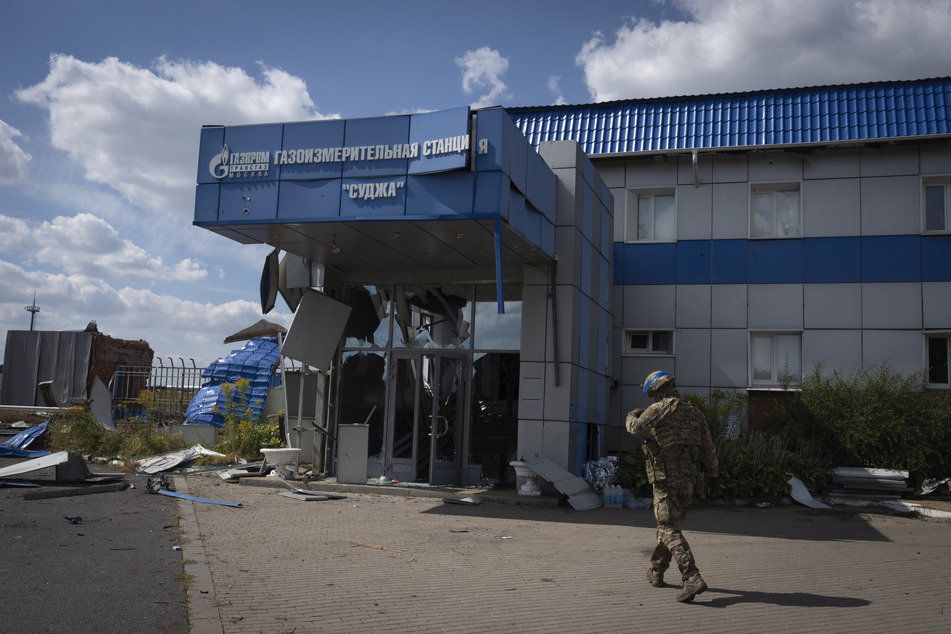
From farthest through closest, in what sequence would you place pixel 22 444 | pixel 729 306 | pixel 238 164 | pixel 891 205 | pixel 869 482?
1. pixel 22 444
2. pixel 729 306
3. pixel 891 205
4. pixel 869 482
5. pixel 238 164

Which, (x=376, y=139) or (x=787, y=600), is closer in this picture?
(x=787, y=600)

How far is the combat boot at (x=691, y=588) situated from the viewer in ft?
20.7

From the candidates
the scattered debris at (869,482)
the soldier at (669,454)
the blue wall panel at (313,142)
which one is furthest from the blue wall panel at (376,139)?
the scattered debris at (869,482)

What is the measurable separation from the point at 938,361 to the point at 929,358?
7.1 inches

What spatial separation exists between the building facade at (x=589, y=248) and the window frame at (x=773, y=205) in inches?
1.8

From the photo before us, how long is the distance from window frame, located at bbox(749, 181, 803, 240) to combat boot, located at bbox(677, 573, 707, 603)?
1229cm

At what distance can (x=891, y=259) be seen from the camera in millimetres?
16500

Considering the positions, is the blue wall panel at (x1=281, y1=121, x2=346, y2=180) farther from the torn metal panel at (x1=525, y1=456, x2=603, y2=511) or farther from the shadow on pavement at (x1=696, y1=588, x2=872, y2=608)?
the shadow on pavement at (x1=696, y1=588, x2=872, y2=608)

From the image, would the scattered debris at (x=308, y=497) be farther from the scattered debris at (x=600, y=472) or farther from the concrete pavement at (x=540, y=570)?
the scattered debris at (x=600, y=472)

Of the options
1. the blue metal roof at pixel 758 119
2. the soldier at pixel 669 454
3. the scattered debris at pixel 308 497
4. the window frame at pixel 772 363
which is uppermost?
the blue metal roof at pixel 758 119

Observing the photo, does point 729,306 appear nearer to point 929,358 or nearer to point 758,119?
point 929,358

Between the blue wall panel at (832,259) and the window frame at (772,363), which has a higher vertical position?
the blue wall panel at (832,259)

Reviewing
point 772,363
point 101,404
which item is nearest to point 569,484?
point 772,363

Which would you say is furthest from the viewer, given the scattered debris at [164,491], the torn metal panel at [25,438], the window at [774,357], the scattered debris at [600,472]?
the torn metal panel at [25,438]
